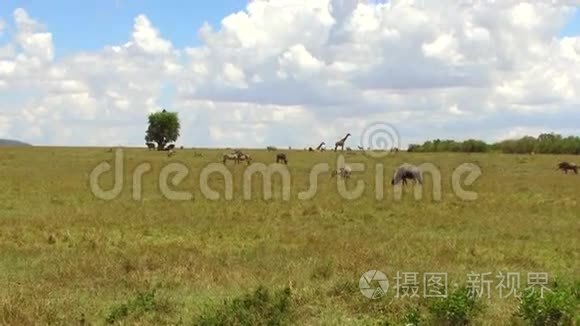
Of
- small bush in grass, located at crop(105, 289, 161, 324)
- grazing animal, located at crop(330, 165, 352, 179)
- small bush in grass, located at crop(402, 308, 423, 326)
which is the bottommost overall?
small bush in grass, located at crop(105, 289, 161, 324)

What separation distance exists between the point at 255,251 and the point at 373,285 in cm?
469

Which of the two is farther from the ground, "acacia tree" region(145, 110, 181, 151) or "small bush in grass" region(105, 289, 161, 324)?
"acacia tree" region(145, 110, 181, 151)

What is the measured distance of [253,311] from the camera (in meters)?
8.95

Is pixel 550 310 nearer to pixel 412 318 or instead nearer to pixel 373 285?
pixel 412 318

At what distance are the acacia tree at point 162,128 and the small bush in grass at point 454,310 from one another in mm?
97010

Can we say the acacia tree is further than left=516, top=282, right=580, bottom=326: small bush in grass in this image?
Yes

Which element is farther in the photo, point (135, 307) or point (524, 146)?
point (524, 146)

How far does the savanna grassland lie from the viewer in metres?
9.40

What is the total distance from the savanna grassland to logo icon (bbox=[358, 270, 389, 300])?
16cm

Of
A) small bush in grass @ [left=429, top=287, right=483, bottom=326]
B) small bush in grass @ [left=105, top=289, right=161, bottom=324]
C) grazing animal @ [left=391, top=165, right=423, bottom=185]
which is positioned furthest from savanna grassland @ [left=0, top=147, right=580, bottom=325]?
grazing animal @ [left=391, top=165, right=423, bottom=185]

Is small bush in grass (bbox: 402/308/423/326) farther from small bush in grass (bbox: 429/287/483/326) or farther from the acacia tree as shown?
the acacia tree

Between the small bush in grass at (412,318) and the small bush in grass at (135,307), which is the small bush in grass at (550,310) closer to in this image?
the small bush in grass at (412,318)

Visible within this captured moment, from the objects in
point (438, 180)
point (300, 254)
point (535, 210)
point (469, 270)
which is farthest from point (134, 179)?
point (469, 270)

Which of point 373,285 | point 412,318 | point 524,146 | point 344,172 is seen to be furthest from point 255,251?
point 524,146
